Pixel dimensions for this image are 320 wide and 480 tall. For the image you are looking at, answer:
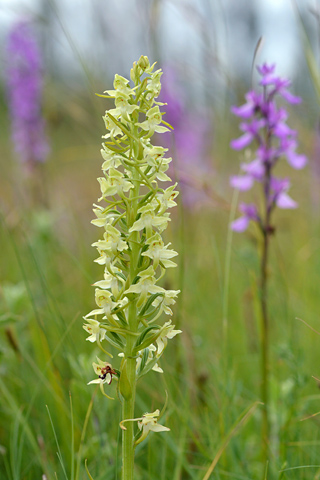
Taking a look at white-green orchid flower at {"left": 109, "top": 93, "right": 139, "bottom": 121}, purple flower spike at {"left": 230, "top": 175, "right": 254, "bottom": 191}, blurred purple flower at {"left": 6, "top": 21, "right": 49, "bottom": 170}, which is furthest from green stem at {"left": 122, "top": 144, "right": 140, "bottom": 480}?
blurred purple flower at {"left": 6, "top": 21, "right": 49, "bottom": 170}

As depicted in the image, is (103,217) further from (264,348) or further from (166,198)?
(264,348)

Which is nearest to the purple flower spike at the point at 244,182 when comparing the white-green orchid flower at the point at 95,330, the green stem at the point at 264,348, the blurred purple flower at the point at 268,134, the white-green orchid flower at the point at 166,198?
the blurred purple flower at the point at 268,134

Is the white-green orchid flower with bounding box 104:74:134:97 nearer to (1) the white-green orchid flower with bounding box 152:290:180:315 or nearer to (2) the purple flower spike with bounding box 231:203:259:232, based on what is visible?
(1) the white-green orchid flower with bounding box 152:290:180:315

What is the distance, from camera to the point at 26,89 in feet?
18.7

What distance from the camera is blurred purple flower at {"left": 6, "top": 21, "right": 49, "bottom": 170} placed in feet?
18.9

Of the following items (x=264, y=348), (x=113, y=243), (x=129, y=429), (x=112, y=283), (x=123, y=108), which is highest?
(x=123, y=108)

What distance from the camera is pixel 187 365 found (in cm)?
258

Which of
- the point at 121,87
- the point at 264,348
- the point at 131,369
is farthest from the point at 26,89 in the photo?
the point at 131,369

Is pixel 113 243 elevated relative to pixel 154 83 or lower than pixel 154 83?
lower

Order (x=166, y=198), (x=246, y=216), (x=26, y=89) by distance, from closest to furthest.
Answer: (x=166, y=198)
(x=246, y=216)
(x=26, y=89)

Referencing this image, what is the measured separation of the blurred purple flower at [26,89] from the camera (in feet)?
18.9

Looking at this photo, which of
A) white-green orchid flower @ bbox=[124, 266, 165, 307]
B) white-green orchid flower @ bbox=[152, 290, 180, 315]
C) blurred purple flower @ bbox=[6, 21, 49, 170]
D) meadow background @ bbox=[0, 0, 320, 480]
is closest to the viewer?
white-green orchid flower @ bbox=[124, 266, 165, 307]

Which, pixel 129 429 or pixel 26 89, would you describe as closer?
pixel 129 429

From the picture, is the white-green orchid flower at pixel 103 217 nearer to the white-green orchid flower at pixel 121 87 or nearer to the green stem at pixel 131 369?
the green stem at pixel 131 369
